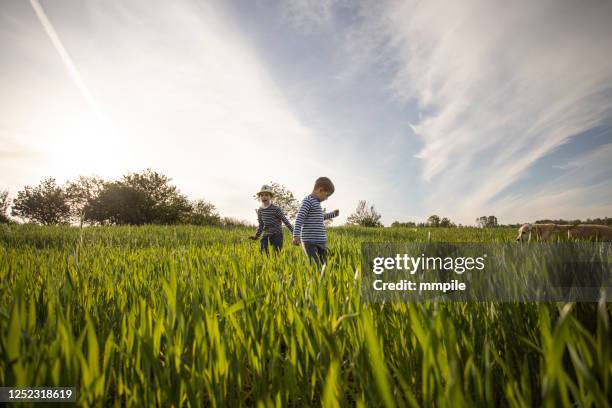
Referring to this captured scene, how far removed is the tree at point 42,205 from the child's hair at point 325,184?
5853cm

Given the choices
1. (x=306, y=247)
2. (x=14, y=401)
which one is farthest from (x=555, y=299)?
(x=306, y=247)

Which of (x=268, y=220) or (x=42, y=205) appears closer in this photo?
(x=268, y=220)

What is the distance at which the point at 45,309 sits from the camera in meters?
1.83

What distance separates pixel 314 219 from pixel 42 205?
61380 mm

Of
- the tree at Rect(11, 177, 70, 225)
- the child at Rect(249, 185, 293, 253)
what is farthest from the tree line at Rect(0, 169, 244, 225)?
the child at Rect(249, 185, 293, 253)

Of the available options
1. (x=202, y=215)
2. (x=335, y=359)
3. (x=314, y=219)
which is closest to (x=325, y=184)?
(x=314, y=219)

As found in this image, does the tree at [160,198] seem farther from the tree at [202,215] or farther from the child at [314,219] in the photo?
the child at [314,219]

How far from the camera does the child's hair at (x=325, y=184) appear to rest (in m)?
4.96

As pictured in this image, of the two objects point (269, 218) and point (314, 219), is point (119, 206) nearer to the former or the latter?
point (269, 218)

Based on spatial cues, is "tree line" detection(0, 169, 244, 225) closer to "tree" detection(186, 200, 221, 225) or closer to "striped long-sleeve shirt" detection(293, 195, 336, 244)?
"tree" detection(186, 200, 221, 225)

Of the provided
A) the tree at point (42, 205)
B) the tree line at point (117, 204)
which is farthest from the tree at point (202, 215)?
the tree at point (42, 205)

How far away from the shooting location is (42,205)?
159 feet

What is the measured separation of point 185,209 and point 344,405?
1708 inches

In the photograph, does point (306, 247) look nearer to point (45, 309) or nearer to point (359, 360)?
point (45, 309)
